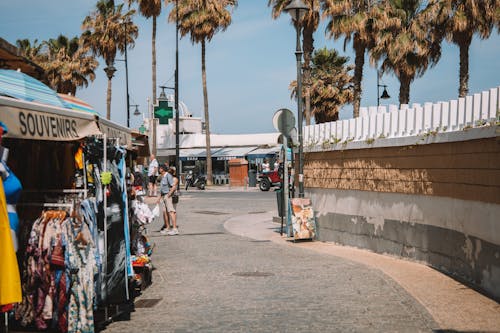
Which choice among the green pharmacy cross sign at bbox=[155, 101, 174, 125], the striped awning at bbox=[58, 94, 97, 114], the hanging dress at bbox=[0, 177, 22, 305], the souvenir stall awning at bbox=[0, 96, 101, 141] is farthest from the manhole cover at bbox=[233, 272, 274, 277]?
the green pharmacy cross sign at bbox=[155, 101, 174, 125]

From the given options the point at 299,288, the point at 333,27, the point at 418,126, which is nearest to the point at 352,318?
the point at 299,288

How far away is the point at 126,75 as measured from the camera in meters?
43.3

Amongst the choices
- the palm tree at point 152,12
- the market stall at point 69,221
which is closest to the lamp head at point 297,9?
the market stall at point 69,221

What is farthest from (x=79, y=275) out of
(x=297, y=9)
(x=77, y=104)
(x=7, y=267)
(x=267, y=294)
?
(x=297, y=9)

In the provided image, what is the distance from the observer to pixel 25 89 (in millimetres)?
6961

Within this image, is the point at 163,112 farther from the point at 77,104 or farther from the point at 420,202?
the point at 77,104

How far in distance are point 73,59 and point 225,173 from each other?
1478 centimetres

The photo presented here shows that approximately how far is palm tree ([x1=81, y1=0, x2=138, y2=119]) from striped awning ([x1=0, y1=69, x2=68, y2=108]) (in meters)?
41.7

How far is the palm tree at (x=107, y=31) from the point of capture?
1918 inches

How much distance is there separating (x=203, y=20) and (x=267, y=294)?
37.2 metres

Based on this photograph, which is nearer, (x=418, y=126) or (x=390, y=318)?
(x=390, y=318)

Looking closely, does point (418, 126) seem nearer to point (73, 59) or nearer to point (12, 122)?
point (12, 122)

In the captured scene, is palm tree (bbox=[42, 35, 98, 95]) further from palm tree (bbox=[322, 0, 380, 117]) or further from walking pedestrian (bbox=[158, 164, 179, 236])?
walking pedestrian (bbox=[158, 164, 179, 236])

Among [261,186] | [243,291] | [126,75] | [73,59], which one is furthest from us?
[73,59]
